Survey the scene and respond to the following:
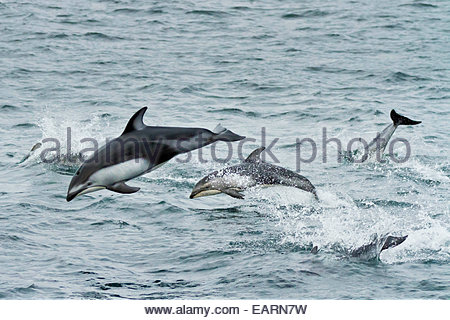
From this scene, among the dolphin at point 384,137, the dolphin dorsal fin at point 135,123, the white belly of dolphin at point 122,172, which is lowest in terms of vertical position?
the dolphin at point 384,137

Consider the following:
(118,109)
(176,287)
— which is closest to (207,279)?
(176,287)

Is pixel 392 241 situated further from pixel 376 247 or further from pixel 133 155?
pixel 133 155

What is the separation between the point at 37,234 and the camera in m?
11.0

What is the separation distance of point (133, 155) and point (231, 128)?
8.54 meters

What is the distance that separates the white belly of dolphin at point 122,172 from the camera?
28.1ft

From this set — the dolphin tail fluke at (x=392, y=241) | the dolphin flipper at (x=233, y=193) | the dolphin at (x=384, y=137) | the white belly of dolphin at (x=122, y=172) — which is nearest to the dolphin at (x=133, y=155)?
the white belly of dolphin at (x=122, y=172)

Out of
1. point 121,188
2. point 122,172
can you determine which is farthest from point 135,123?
point 121,188

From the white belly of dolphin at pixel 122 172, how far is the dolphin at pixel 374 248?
282cm

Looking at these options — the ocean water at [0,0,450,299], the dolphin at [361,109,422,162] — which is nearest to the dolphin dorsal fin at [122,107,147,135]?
the ocean water at [0,0,450,299]

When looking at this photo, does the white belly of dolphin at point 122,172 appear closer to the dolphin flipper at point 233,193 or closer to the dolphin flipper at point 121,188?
the dolphin flipper at point 121,188

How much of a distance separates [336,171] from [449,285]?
573cm

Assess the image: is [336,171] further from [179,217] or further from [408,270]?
[408,270]

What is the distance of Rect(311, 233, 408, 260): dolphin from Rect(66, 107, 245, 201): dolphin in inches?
97.9

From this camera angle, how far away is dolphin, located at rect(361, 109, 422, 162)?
51.1ft
